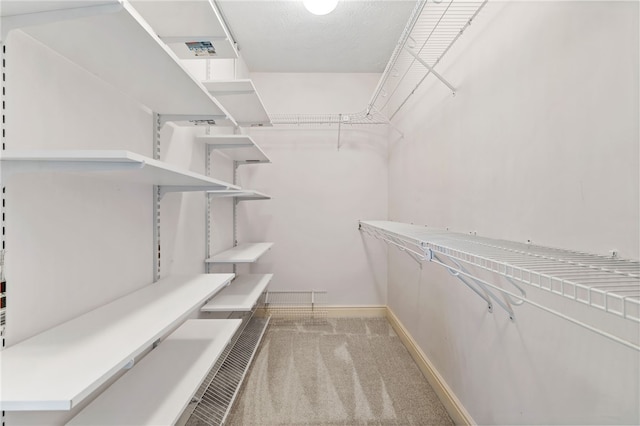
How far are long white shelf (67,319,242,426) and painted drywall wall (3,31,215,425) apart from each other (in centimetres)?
11

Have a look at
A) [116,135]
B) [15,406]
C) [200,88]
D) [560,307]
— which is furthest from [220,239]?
[560,307]

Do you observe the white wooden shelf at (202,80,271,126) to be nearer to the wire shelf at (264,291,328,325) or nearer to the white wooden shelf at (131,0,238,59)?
the white wooden shelf at (131,0,238,59)

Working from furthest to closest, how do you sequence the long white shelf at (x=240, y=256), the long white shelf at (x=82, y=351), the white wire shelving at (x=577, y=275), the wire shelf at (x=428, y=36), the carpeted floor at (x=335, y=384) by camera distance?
the long white shelf at (x=240, y=256), the carpeted floor at (x=335, y=384), the wire shelf at (x=428, y=36), the long white shelf at (x=82, y=351), the white wire shelving at (x=577, y=275)

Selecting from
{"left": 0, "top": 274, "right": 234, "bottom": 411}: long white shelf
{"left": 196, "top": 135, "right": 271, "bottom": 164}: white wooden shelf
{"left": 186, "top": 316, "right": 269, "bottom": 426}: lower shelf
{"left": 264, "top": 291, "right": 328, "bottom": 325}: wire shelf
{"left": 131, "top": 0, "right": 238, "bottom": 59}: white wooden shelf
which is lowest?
{"left": 186, "top": 316, "right": 269, "bottom": 426}: lower shelf

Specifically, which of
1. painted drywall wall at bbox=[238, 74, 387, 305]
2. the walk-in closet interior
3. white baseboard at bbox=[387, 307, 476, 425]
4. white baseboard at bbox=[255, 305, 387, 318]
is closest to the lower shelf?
the walk-in closet interior

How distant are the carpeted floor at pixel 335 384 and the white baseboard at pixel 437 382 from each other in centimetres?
4

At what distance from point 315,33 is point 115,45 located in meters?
1.78

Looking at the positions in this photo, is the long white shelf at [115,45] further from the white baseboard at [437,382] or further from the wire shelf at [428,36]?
the white baseboard at [437,382]

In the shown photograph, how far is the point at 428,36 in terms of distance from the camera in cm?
139

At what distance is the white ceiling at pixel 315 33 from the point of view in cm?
185

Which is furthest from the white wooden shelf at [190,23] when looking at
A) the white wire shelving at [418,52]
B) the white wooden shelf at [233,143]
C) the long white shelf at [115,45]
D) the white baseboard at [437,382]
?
the white baseboard at [437,382]

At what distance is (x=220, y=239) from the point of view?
212 cm

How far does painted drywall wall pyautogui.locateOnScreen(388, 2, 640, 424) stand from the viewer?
0.67m

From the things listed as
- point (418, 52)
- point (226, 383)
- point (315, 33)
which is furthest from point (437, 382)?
point (315, 33)
